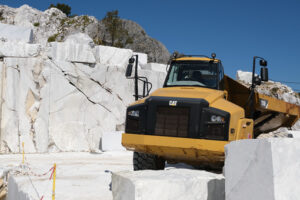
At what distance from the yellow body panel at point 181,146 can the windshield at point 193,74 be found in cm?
173

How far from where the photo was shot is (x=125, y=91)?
18.6 metres

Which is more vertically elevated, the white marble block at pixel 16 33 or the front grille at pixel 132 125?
the white marble block at pixel 16 33

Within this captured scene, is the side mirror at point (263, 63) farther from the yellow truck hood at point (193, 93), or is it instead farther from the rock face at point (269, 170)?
the rock face at point (269, 170)

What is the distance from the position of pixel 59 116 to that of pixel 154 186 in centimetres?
1391

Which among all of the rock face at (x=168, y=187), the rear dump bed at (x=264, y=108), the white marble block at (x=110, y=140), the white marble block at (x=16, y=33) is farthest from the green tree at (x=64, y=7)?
the rock face at (x=168, y=187)

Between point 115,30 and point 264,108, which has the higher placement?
point 115,30

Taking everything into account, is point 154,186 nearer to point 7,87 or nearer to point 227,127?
point 227,127

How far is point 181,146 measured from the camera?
6.12 metres

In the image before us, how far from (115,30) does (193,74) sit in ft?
93.7

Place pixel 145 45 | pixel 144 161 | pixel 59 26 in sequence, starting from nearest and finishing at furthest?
1. pixel 144 161
2. pixel 59 26
3. pixel 145 45

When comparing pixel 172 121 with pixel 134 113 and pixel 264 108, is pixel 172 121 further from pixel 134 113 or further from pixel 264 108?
pixel 264 108

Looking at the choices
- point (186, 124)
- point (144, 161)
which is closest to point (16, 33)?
point (144, 161)

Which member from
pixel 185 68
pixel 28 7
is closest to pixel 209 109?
pixel 185 68

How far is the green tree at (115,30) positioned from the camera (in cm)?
3500
